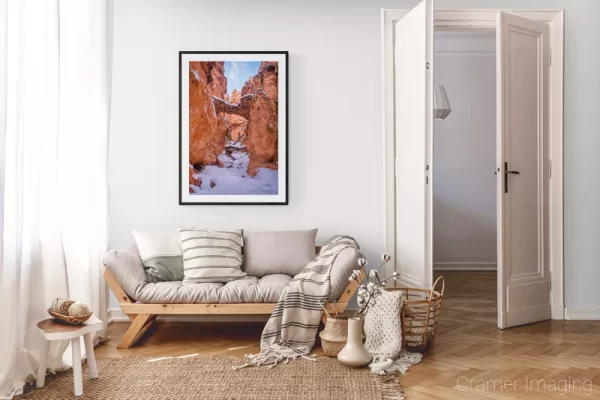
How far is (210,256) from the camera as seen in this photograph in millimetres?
4055

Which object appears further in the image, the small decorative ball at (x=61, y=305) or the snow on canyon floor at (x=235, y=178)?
the snow on canyon floor at (x=235, y=178)

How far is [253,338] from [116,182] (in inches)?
65.5

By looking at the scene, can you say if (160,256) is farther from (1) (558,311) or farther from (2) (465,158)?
(2) (465,158)

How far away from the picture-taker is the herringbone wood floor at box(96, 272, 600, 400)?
9.68 feet

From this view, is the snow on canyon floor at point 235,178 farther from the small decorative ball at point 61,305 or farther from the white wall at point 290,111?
the small decorative ball at point 61,305

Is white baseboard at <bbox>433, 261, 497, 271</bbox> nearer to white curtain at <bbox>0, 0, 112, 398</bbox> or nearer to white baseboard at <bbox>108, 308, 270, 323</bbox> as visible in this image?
white baseboard at <bbox>108, 308, 270, 323</bbox>

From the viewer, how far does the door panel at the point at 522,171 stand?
4.35m

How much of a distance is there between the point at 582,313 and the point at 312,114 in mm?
2633

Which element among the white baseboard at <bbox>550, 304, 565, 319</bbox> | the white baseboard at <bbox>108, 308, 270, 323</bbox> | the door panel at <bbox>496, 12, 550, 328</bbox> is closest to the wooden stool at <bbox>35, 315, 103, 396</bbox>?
the white baseboard at <bbox>108, 308, 270, 323</bbox>

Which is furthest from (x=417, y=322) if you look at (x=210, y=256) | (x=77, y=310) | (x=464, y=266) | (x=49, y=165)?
(x=464, y=266)

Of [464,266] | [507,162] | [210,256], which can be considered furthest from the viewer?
[464,266]

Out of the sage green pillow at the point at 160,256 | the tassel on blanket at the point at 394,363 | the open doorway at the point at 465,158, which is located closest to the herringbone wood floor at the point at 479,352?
the tassel on blanket at the point at 394,363

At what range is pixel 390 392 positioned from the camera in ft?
9.48

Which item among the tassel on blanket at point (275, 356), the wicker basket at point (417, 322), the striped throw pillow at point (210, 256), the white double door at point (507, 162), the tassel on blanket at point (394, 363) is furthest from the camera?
the white double door at point (507, 162)
